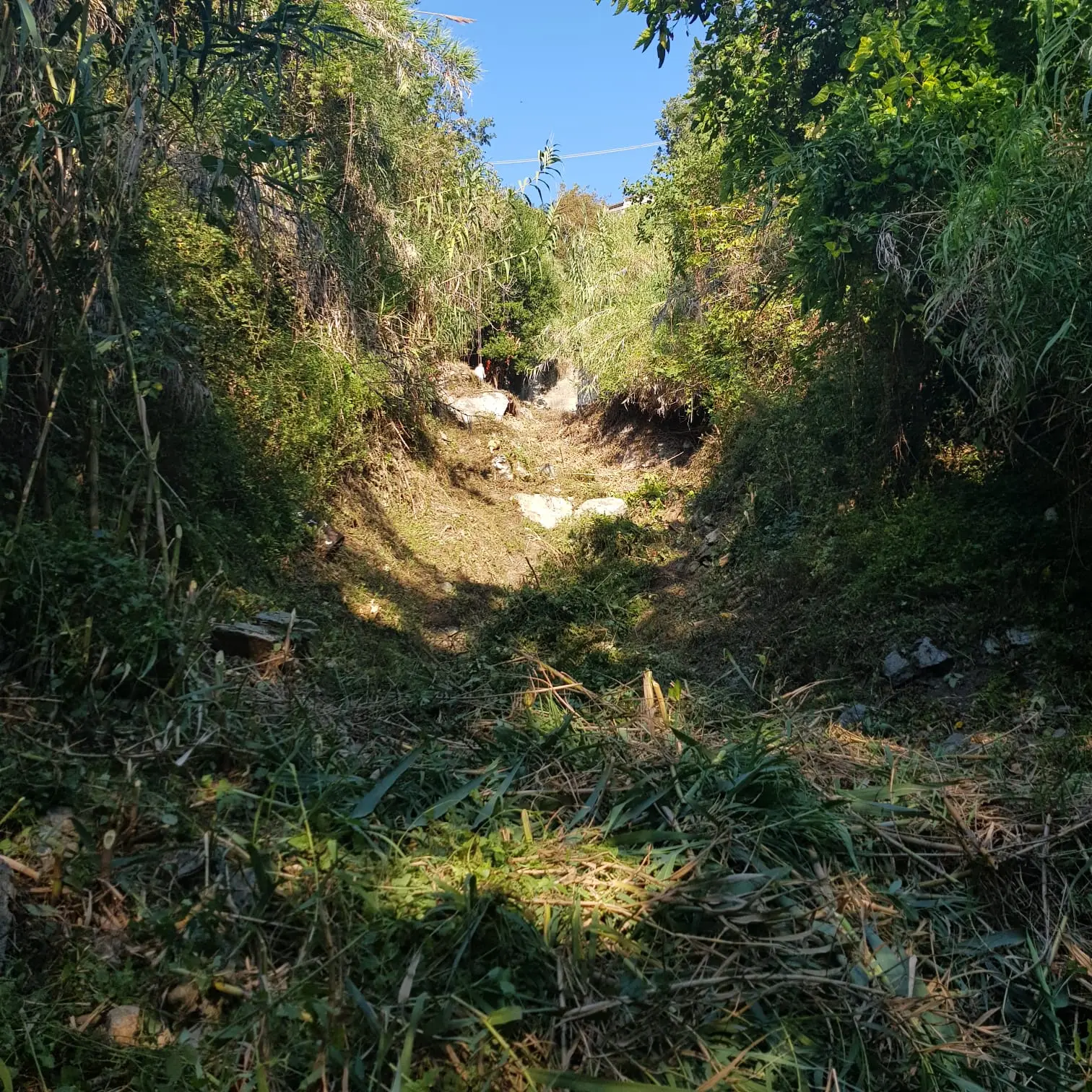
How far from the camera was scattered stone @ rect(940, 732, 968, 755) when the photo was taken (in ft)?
13.2

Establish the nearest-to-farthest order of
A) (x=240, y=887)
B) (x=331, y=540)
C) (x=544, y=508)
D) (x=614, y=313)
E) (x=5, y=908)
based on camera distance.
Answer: (x=5, y=908)
(x=240, y=887)
(x=331, y=540)
(x=544, y=508)
(x=614, y=313)

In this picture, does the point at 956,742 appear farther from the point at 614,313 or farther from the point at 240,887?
the point at 614,313

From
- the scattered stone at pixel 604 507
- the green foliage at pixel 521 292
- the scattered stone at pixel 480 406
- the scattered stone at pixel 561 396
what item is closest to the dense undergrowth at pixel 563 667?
the scattered stone at pixel 604 507

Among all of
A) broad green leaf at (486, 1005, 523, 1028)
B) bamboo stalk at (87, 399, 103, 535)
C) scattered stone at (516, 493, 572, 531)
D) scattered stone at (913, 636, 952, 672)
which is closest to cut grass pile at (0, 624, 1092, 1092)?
broad green leaf at (486, 1005, 523, 1028)

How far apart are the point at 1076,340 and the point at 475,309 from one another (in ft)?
30.9

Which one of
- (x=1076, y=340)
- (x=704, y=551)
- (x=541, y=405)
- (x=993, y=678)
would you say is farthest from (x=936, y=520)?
(x=541, y=405)

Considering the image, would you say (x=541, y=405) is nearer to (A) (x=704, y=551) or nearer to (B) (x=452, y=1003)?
(A) (x=704, y=551)

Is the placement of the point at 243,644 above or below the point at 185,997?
above

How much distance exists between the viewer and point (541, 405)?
1462 cm

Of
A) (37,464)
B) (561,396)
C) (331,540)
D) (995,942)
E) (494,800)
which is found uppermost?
(561,396)

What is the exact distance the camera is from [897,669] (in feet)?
17.5

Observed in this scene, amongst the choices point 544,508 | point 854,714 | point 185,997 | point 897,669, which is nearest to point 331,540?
point 544,508

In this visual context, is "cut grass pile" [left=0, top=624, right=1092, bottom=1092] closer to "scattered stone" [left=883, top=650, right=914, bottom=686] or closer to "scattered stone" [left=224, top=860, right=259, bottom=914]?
"scattered stone" [left=224, top=860, right=259, bottom=914]

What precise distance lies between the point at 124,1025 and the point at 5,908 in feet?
1.43
